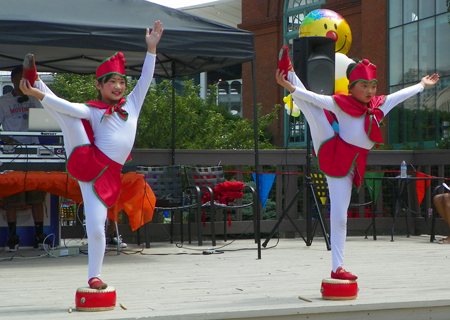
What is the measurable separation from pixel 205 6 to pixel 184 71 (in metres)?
28.5

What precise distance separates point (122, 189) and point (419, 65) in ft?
55.1

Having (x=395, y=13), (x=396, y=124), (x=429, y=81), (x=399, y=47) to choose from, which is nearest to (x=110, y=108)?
(x=429, y=81)

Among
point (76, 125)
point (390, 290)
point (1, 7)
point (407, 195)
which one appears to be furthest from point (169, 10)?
point (407, 195)

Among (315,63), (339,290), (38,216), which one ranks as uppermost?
(315,63)

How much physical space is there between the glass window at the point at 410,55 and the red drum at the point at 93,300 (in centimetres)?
1932

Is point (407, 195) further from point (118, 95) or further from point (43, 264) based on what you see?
point (118, 95)

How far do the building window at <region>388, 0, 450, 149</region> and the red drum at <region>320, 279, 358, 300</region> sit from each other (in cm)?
1661

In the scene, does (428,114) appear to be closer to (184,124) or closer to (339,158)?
(184,124)

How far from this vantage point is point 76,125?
3787mm

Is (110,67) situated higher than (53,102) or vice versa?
(110,67)

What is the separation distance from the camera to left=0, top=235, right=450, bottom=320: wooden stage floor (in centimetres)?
354

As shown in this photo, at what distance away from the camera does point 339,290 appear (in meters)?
3.77

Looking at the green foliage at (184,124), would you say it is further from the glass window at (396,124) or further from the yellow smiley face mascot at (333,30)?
the glass window at (396,124)

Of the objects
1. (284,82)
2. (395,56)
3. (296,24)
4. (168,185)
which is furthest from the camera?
(296,24)
